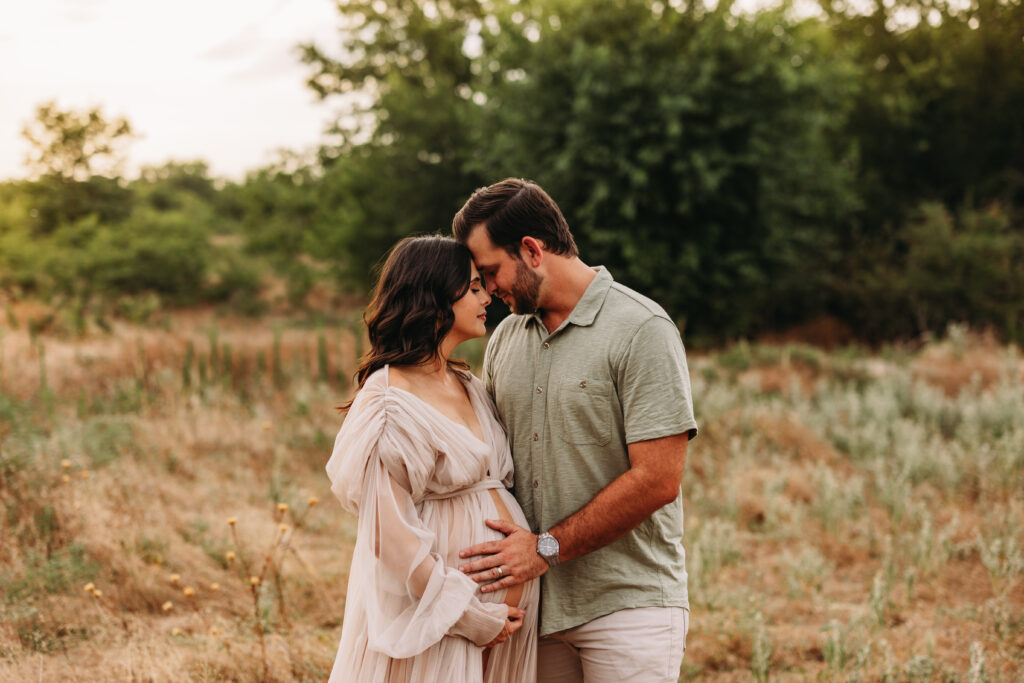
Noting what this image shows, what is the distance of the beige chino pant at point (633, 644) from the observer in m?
2.48

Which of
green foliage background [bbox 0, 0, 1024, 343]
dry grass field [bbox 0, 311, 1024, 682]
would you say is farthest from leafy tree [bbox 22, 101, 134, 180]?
dry grass field [bbox 0, 311, 1024, 682]

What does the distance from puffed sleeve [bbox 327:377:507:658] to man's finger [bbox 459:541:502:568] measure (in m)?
0.07

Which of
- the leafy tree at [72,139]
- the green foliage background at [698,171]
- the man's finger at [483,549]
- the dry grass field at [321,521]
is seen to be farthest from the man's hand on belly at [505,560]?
the leafy tree at [72,139]

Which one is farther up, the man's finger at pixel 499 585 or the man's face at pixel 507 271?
the man's face at pixel 507 271

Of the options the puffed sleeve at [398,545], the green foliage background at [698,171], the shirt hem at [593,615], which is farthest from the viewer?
the green foliage background at [698,171]

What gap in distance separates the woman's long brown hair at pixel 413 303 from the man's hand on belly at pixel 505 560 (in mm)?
625

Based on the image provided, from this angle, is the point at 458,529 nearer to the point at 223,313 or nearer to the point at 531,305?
the point at 531,305

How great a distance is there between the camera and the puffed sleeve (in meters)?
2.30

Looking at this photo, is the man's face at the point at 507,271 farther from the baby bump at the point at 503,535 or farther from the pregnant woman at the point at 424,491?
the baby bump at the point at 503,535

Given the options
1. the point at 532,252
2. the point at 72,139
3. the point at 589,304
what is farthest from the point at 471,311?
the point at 72,139

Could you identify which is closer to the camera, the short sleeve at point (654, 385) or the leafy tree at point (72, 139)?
the short sleeve at point (654, 385)

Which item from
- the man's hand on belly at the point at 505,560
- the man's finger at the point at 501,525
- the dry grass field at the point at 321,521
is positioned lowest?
the dry grass field at the point at 321,521

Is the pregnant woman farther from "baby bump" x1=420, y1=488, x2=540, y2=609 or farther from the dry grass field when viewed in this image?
the dry grass field

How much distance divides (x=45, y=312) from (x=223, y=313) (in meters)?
10.6
